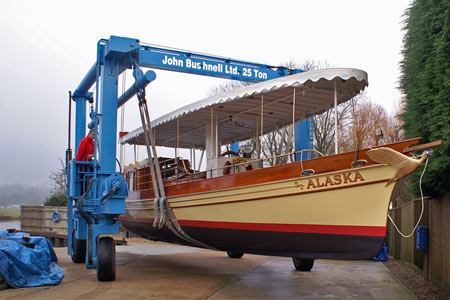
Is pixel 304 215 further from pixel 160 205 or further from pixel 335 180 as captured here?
pixel 160 205

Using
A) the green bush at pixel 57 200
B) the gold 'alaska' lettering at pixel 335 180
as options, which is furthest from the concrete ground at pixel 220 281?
the green bush at pixel 57 200

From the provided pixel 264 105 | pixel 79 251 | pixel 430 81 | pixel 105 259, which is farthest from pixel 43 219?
pixel 430 81

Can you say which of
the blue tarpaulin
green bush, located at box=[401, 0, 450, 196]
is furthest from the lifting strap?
green bush, located at box=[401, 0, 450, 196]

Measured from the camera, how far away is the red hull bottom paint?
16.8ft

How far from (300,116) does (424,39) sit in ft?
7.64

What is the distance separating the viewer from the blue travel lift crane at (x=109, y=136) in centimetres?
709

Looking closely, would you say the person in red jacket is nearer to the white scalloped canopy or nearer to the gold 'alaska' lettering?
the white scalloped canopy

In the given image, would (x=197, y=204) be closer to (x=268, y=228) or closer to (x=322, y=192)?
(x=268, y=228)

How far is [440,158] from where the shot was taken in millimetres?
5707

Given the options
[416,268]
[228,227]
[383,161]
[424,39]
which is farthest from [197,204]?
[416,268]

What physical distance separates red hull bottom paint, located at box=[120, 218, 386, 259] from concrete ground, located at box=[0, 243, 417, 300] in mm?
707

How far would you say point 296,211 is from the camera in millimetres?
5531

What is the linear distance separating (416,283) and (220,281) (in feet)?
11.1

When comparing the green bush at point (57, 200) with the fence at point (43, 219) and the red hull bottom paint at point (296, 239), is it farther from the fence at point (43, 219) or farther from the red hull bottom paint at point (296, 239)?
the red hull bottom paint at point (296, 239)
